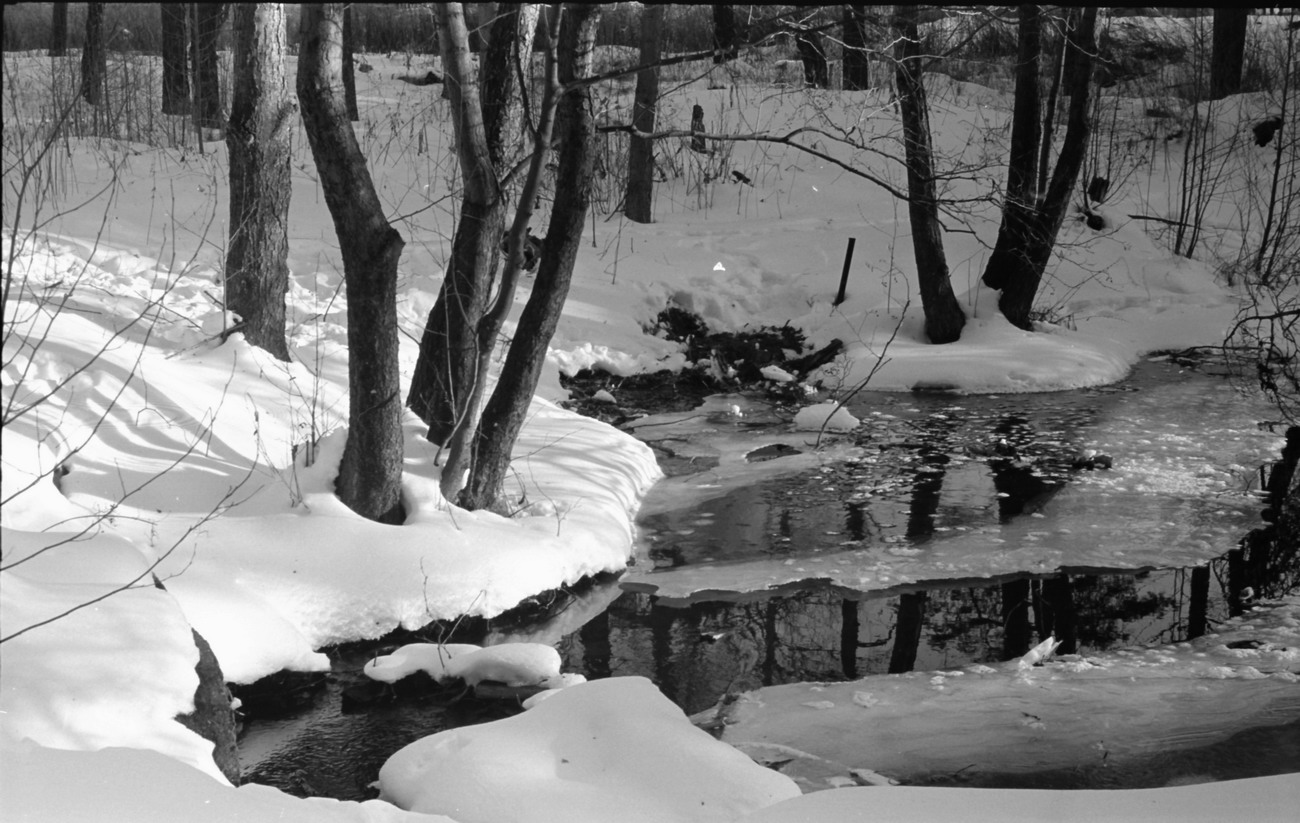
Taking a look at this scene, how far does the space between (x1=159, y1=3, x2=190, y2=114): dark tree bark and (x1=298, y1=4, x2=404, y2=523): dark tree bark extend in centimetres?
1023

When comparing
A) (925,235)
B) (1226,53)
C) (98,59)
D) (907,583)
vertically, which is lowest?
(907,583)

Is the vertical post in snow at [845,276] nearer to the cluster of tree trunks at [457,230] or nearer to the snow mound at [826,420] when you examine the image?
the cluster of tree trunks at [457,230]

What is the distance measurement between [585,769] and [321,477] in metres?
2.64

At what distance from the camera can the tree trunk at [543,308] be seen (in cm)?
588

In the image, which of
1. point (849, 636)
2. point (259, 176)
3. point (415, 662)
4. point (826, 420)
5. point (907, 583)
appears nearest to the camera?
point (415, 662)

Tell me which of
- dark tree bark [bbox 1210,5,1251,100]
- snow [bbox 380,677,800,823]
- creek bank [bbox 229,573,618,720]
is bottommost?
creek bank [bbox 229,573,618,720]

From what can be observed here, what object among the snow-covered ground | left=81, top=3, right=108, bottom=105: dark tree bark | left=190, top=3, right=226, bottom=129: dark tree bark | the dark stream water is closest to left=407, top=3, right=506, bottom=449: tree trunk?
the snow-covered ground

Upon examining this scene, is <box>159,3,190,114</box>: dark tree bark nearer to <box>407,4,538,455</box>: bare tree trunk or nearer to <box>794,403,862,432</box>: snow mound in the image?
<box>407,4,538,455</box>: bare tree trunk

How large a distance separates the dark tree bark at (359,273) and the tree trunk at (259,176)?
2244 mm

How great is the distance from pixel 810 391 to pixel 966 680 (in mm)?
5652

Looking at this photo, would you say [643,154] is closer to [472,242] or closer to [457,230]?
[457,230]

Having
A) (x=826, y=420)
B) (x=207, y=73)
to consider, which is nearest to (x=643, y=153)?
(x=826, y=420)

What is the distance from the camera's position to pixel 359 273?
5.51m

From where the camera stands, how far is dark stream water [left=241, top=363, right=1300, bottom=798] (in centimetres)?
454
